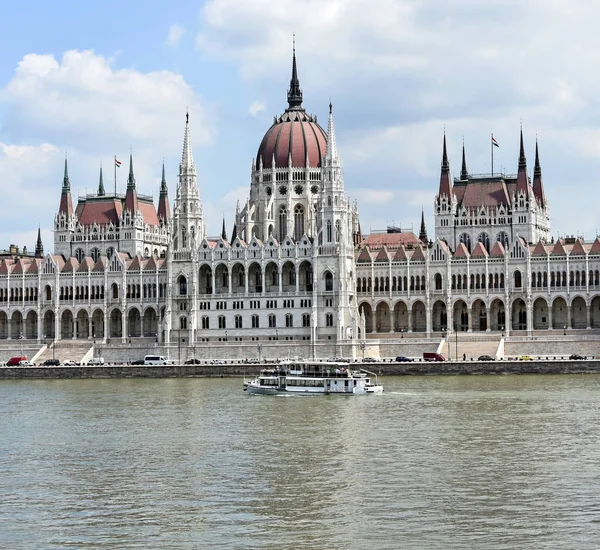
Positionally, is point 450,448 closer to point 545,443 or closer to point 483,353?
point 545,443

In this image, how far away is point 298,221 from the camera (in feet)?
525

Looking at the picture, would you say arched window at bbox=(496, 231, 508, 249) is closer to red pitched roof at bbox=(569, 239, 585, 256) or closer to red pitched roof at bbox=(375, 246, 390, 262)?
red pitched roof at bbox=(569, 239, 585, 256)

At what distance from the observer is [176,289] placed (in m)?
151

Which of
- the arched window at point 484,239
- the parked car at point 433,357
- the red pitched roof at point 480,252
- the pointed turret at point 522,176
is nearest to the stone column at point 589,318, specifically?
the red pitched roof at point 480,252

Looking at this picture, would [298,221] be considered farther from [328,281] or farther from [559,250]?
[559,250]

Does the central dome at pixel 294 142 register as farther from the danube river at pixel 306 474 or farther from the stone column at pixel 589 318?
the danube river at pixel 306 474

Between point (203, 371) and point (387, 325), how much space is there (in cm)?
2572

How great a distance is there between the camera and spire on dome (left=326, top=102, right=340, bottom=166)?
147 meters

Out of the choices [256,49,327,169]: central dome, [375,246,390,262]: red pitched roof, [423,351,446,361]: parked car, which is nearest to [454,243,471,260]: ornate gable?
[375,246,390,262]: red pitched roof

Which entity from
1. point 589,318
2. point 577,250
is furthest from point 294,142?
point 589,318

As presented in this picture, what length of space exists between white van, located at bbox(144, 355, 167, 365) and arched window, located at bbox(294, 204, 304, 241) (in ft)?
83.6

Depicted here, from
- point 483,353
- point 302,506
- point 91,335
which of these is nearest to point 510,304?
point 483,353

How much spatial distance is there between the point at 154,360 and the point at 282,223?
28014 mm

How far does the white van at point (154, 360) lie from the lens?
137625 mm
